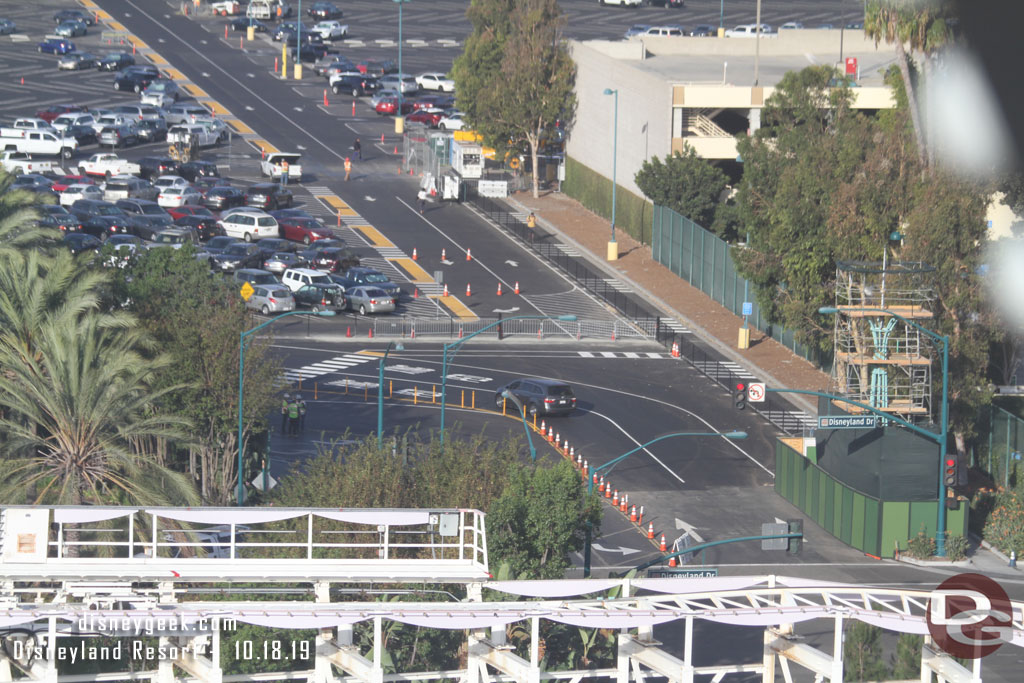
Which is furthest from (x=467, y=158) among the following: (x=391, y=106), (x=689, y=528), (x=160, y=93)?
(x=689, y=528)

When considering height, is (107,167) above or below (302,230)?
above

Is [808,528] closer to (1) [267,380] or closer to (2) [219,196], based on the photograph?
(1) [267,380]

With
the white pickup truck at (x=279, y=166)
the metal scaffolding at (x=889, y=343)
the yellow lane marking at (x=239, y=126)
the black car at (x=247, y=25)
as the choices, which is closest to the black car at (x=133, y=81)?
the yellow lane marking at (x=239, y=126)

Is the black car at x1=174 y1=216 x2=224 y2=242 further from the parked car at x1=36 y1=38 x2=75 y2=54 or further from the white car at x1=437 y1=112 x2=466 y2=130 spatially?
the parked car at x1=36 y1=38 x2=75 y2=54

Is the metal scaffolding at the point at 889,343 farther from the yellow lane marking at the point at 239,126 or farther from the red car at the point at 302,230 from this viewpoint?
the yellow lane marking at the point at 239,126

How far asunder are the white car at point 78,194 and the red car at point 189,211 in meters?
5.14

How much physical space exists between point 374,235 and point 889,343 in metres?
45.2

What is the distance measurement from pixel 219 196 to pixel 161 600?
252ft

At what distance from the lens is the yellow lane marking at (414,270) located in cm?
8562

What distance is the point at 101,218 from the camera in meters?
87.2

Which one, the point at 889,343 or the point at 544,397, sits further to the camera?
the point at 544,397

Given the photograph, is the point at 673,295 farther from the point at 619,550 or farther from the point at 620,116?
the point at 619,550

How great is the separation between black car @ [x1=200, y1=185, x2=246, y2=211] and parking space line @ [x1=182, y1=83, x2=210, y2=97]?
31.3 meters

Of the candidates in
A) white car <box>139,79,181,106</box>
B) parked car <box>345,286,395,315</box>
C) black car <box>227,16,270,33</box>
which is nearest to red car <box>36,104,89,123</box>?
white car <box>139,79,181,106</box>
